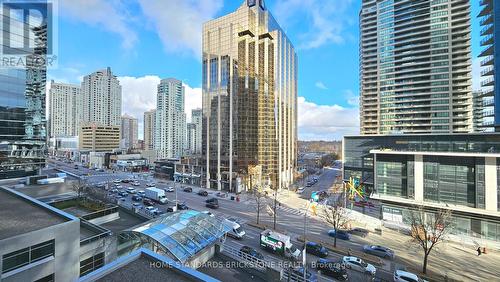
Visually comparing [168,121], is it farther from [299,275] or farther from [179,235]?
[299,275]

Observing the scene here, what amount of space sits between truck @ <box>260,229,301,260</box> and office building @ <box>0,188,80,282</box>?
16931 millimetres

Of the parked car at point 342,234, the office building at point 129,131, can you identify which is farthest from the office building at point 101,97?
the parked car at point 342,234

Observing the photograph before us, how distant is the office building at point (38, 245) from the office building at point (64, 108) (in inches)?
6757

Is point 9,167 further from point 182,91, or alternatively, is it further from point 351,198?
point 182,91

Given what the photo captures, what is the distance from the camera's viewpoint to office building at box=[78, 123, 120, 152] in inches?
4491

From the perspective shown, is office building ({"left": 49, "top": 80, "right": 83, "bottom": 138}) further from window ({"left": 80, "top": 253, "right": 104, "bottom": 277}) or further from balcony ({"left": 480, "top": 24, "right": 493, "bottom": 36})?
balcony ({"left": 480, "top": 24, "right": 493, "bottom": 36})

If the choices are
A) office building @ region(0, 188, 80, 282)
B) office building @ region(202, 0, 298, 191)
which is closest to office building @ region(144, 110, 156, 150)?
office building @ region(202, 0, 298, 191)

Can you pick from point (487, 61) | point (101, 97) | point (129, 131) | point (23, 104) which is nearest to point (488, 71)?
point (487, 61)

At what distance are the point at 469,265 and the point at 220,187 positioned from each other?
4766 centimetres

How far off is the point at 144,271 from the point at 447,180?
3829 centimetres

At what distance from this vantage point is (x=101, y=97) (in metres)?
156

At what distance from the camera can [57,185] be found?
104ft

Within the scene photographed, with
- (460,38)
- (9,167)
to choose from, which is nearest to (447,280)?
(9,167)

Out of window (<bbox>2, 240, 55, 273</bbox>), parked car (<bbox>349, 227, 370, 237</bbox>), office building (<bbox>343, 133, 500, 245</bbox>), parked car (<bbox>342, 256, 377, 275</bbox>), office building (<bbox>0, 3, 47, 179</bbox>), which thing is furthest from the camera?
office building (<bbox>0, 3, 47, 179</bbox>)
